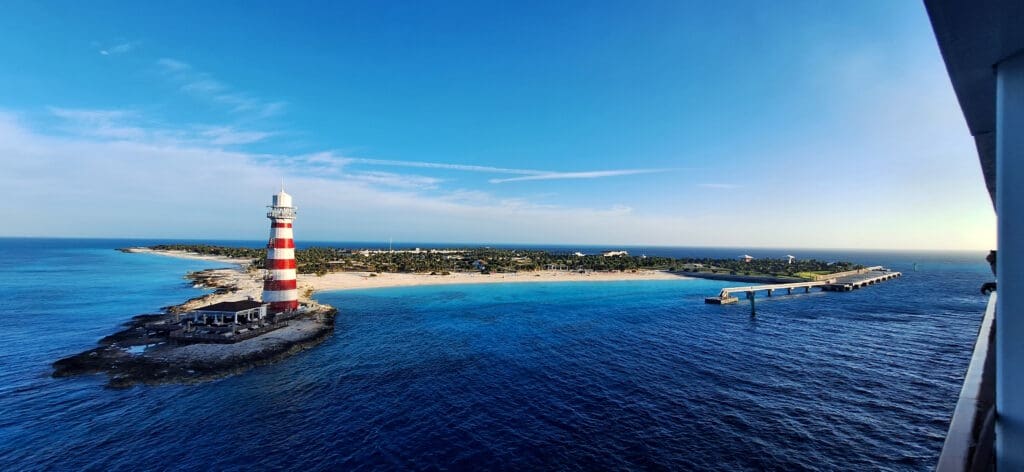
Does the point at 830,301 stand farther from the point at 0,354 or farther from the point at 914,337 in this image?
the point at 0,354

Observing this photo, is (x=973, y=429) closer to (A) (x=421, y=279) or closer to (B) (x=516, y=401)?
(B) (x=516, y=401)

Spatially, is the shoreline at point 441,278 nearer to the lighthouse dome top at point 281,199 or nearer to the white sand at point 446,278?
the white sand at point 446,278

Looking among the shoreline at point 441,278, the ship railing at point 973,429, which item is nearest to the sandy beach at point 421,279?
the shoreline at point 441,278

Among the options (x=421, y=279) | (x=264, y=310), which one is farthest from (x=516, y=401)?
(x=421, y=279)

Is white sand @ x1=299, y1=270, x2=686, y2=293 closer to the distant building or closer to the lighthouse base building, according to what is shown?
the lighthouse base building

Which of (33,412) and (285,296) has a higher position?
(285,296)

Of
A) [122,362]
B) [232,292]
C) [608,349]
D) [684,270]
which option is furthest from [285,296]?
[684,270]
